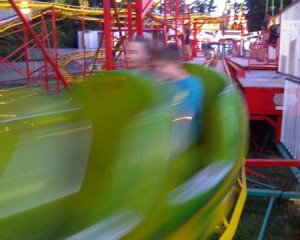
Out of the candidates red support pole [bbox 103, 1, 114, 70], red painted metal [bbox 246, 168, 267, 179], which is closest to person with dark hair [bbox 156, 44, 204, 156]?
red painted metal [bbox 246, 168, 267, 179]

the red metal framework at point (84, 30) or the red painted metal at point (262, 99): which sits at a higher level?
the red metal framework at point (84, 30)

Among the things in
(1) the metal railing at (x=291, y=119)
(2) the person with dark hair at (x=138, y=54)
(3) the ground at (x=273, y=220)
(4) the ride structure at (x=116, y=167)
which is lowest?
A: (3) the ground at (x=273, y=220)

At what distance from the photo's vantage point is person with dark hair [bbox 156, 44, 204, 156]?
7.06 ft

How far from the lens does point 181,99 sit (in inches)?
87.6

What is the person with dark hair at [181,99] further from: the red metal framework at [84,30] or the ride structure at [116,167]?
the red metal framework at [84,30]

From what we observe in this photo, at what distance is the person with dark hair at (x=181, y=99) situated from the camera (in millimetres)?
2150

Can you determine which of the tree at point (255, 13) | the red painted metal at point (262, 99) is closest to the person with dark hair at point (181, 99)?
the red painted metal at point (262, 99)

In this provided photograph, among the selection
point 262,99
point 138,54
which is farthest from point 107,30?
point 138,54

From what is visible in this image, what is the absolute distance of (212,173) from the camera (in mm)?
2229

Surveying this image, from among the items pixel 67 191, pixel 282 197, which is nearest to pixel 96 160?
pixel 67 191

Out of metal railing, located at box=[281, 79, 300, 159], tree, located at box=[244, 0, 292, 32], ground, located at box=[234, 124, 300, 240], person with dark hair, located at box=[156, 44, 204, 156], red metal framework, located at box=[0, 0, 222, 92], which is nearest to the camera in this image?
person with dark hair, located at box=[156, 44, 204, 156]

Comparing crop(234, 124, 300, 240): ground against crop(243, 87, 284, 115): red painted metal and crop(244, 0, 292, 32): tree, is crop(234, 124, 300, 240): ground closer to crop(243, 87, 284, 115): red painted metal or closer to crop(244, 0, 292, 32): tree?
crop(243, 87, 284, 115): red painted metal

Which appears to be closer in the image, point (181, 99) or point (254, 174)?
point (181, 99)

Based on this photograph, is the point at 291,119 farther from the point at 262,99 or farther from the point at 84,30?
the point at 84,30
